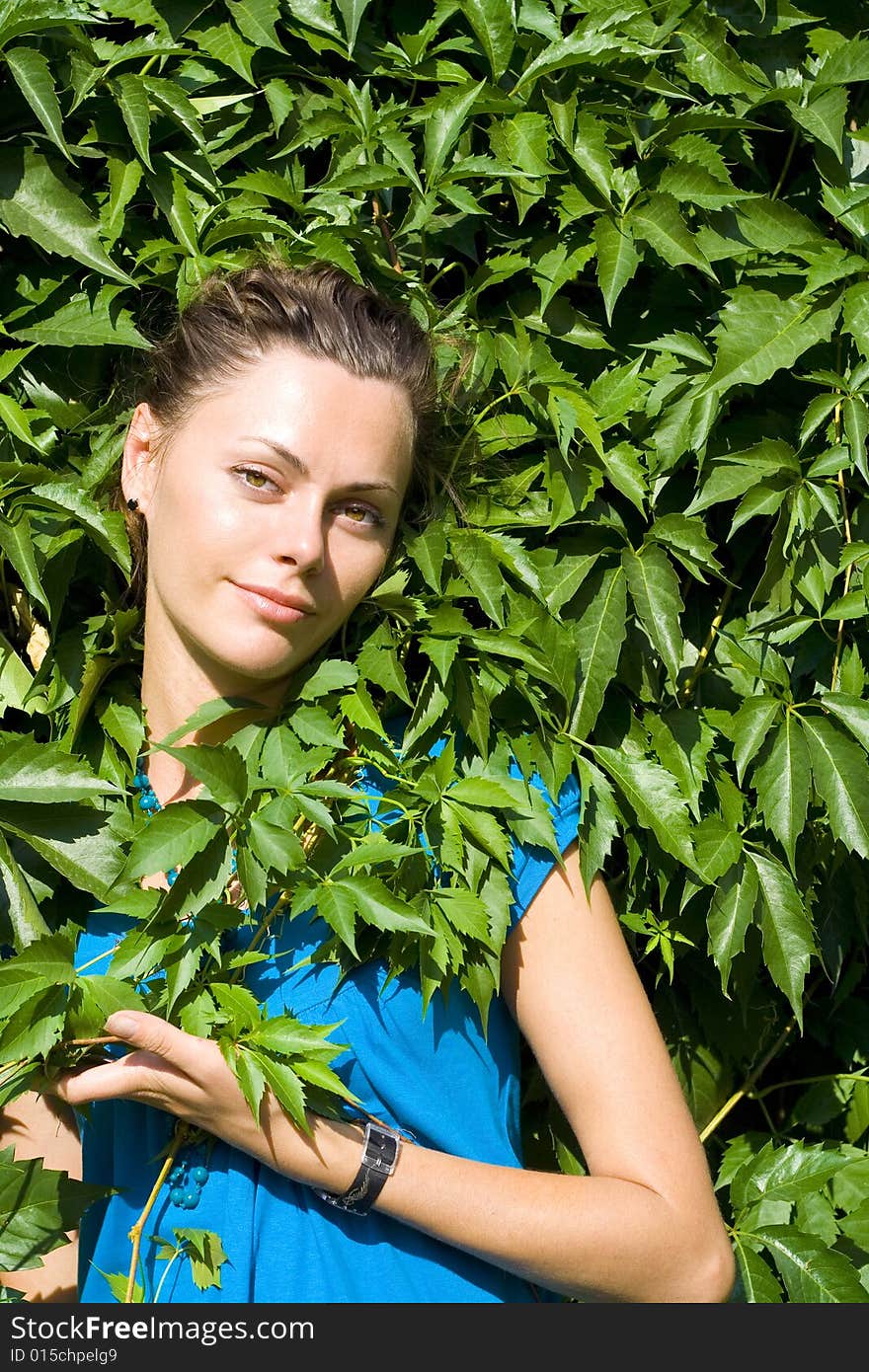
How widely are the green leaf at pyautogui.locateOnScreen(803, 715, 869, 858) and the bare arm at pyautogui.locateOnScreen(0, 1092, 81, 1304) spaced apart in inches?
45.4

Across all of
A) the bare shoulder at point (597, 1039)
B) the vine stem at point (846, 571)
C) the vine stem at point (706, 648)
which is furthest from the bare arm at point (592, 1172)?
the vine stem at point (846, 571)

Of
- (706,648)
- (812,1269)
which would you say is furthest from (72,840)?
(812,1269)

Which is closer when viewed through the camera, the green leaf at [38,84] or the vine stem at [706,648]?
the green leaf at [38,84]

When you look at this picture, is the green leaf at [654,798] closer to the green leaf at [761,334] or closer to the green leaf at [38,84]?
the green leaf at [761,334]

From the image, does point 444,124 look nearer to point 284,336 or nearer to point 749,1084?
point 284,336

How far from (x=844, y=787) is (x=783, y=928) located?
22 cm

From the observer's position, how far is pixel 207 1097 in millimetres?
1566

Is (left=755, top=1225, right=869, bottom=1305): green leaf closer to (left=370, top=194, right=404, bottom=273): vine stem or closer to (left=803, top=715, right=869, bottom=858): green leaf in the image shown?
(left=803, top=715, right=869, bottom=858): green leaf

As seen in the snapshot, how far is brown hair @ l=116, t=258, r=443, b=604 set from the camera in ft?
5.95

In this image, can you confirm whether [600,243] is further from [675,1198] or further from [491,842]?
[675,1198]

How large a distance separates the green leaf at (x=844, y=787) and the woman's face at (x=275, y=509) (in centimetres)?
68

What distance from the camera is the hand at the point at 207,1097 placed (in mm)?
1548

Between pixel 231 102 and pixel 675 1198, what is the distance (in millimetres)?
1670

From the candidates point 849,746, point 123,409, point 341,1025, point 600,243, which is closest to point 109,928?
point 341,1025
